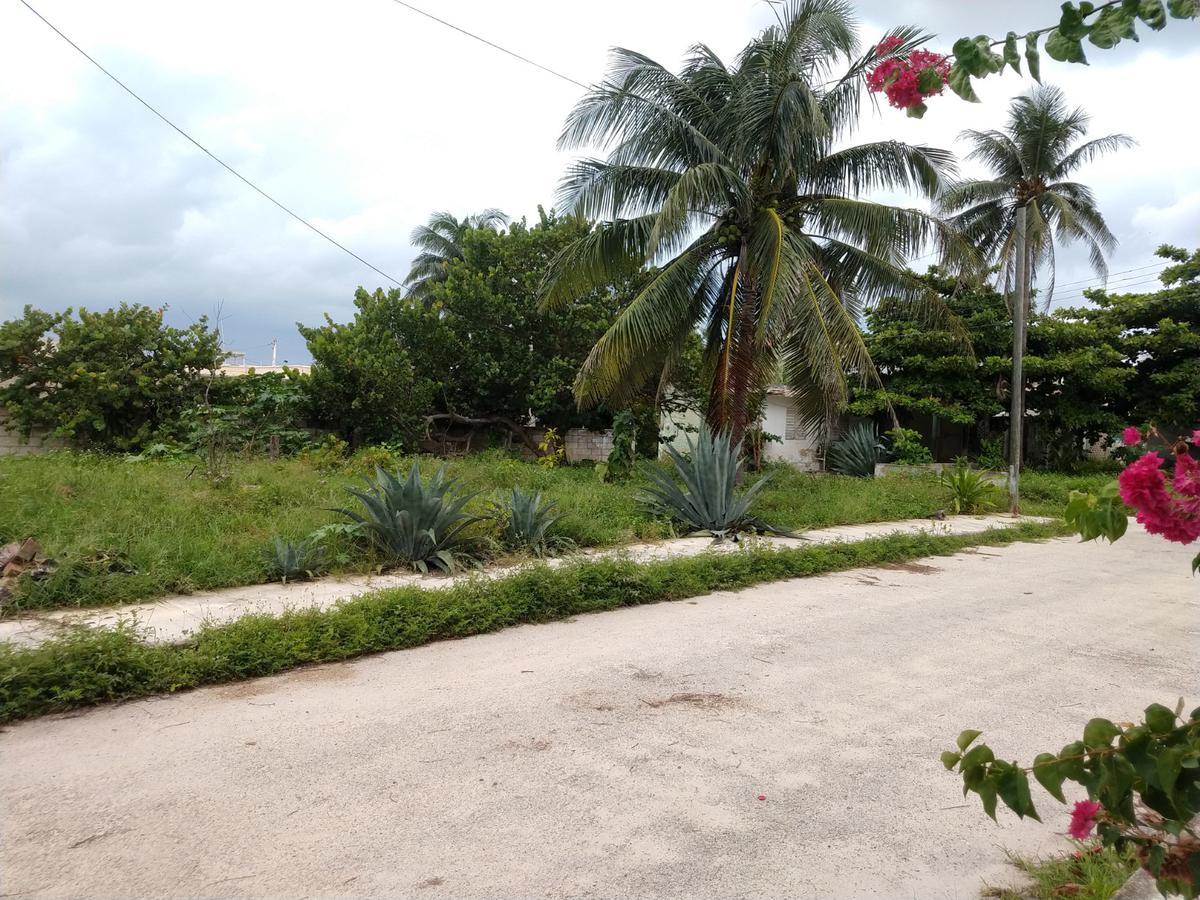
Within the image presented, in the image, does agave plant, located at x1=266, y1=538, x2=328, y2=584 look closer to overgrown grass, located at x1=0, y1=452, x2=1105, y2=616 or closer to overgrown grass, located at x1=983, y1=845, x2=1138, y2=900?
overgrown grass, located at x1=0, y1=452, x2=1105, y2=616

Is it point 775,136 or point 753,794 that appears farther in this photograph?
point 775,136

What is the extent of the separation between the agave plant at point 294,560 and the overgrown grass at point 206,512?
0.11 metres

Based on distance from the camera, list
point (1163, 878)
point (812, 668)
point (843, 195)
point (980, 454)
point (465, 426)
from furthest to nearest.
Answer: point (980, 454) → point (465, 426) → point (843, 195) → point (812, 668) → point (1163, 878)

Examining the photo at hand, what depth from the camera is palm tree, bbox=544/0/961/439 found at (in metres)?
11.5

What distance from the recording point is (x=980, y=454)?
912 inches

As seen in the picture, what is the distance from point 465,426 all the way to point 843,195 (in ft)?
34.5

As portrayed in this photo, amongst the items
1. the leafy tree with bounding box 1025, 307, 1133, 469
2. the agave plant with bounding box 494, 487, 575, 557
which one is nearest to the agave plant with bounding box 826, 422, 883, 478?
the leafy tree with bounding box 1025, 307, 1133, 469

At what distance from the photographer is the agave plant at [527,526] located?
873 cm

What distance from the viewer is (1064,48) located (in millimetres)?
1951

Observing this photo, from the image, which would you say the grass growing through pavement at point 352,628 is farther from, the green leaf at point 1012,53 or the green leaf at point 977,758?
the green leaf at point 1012,53

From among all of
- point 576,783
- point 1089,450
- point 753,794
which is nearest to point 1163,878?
point 753,794

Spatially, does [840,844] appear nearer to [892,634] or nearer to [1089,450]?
[892,634]

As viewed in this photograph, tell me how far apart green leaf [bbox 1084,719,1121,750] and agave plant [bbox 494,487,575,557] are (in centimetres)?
709

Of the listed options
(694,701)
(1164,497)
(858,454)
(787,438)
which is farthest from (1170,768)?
(787,438)
